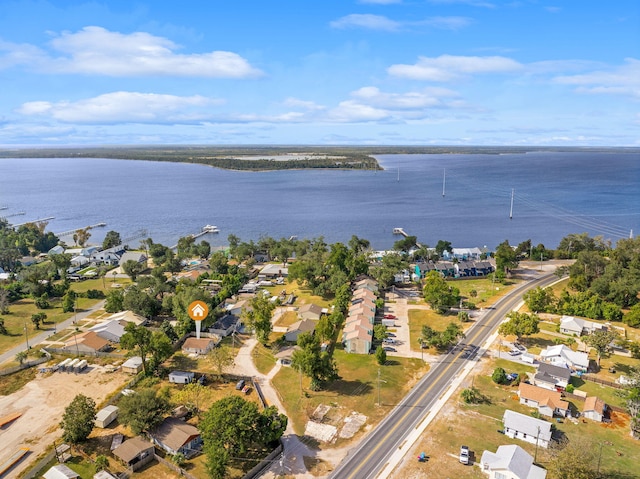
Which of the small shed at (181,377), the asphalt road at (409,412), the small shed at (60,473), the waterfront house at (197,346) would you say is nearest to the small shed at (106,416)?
the small shed at (60,473)

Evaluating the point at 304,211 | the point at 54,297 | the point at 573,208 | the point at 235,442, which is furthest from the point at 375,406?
the point at 573,208

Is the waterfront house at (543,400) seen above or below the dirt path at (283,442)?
above

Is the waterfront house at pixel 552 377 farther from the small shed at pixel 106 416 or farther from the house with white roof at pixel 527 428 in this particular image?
the small shed at pixel 106 416

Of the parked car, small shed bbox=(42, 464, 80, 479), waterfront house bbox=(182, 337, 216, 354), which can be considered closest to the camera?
small shed bbox=(42, 464, 80, 479)

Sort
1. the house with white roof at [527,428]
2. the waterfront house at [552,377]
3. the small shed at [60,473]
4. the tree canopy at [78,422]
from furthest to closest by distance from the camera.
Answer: the waterfront house at [552,377]
the house with white roof at [527,428]
the tree canopy at [78,422]
the small shed at [60,473]

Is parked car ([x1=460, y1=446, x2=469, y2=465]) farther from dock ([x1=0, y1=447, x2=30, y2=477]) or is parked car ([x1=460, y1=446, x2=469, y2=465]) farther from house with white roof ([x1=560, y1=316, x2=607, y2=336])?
dock ([x1=0, y1=447, x2=30, y2=477])

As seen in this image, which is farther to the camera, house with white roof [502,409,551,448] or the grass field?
the grass field

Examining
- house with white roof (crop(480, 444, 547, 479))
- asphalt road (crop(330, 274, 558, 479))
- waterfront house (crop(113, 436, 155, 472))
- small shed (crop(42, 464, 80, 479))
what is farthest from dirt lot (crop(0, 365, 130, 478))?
house with white roof (crop(480, 444, 547, 479))

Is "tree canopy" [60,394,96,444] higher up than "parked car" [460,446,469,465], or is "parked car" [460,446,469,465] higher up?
"tree canopy" [60,394,96,444]
